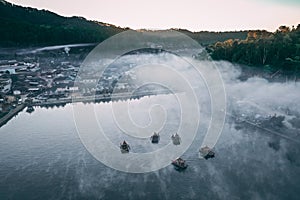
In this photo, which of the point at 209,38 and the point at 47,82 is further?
the point at 209,38

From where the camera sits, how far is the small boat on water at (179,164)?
10.9 m

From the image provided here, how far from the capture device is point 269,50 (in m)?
23.1

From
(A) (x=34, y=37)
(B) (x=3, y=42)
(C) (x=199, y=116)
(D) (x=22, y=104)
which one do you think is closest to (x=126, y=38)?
(A) (x=34, y=37)

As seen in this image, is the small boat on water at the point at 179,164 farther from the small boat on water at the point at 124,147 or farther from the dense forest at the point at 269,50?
the dense forest at the point at 269,50

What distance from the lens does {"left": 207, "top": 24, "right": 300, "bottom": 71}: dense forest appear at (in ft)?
71.9

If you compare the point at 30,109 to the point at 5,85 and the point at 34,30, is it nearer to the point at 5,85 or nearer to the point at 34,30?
the point at 5,85

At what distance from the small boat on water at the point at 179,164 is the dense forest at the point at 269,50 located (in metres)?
14.6

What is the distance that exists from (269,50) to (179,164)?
53.6 feet

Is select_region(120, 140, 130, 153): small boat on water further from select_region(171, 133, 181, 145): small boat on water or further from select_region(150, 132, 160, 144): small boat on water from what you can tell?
select_region(171, 133, 181, 145): small boat on water

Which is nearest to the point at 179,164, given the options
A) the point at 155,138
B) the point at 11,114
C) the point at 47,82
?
the point at 155,138

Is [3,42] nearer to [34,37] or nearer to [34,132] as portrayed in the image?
[34,37]

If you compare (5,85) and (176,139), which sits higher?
(5,85)

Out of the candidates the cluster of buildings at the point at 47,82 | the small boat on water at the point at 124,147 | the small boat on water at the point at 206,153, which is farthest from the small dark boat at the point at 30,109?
the small boat on water at the point at 206,153

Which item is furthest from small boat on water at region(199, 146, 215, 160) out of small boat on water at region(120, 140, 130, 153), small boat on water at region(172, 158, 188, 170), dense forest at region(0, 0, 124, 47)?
dense forest at region(0, 0, 124, 47)
